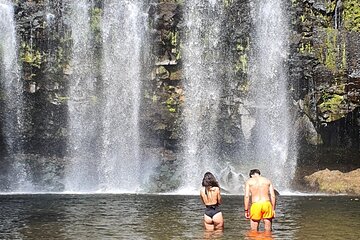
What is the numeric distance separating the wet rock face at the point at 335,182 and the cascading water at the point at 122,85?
8813mm

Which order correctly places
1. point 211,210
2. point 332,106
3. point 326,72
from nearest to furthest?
point 211,210
point 332,106
point 326,72

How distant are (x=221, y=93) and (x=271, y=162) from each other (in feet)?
14.9

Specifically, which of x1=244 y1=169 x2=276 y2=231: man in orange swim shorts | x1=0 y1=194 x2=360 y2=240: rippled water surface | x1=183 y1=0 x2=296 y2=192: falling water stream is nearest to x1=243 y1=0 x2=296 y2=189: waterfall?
x1=183 y1=0 x2=296 y2=192: falling water stream

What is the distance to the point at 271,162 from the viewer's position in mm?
31891

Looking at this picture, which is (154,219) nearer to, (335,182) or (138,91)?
(335,182)

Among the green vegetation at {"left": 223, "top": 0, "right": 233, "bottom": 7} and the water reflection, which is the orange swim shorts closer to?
the water reflection

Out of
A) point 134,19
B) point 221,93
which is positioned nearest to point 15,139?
point 134,19

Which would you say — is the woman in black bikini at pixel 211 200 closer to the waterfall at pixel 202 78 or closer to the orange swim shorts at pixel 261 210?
the orange swim shorts at pixel 261 210

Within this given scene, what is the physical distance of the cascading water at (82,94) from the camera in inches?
1281

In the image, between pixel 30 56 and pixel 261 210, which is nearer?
pixel 261 210

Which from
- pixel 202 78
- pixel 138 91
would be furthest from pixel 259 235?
pixel 138 91

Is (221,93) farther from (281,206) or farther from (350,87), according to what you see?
(281,206)

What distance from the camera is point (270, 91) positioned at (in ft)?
107

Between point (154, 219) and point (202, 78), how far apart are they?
1718 centimetres
